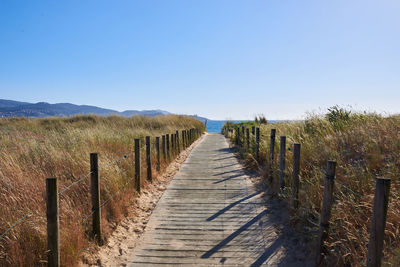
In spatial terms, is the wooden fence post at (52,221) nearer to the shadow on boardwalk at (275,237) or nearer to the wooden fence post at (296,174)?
the shadow on boardwalk at (275,237)

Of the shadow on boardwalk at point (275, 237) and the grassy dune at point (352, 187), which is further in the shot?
the shadow on boardwalk at point (275, 237)

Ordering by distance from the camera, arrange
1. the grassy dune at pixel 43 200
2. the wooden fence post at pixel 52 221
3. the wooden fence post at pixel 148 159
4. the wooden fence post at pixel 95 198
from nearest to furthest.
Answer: the wooden fence post at pixel 52 221
the grassy dune at pixel 43 200
the wooden fence post at pixel 95 198
the wooden fence post at pixel 148 159

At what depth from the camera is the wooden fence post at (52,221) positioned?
255 centimetres

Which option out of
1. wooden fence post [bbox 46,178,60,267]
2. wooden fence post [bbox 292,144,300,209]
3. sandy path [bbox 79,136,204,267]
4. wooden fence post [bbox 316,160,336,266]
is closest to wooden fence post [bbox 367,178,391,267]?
wooden fence post [bbox 316,160,336,266]

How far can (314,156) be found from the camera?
5.72 metres

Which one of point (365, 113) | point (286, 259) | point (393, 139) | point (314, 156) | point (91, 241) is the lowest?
point (286, 259)

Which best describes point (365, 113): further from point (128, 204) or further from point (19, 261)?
point (19, 261)

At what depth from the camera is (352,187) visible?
416cm

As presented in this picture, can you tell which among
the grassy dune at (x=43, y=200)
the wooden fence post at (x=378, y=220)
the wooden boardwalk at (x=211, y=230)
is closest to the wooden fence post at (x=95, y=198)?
the grassy dune at (x=43, y=200)

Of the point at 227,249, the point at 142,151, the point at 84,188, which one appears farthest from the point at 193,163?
the point at 227,249

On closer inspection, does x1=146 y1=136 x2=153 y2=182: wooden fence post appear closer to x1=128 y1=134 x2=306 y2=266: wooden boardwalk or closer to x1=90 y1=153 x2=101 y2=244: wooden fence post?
x1=128 y1=134 x2=306 y2=266: wooden boardwalk

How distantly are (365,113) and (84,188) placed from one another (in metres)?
8.78

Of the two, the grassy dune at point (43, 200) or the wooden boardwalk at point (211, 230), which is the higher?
the grassy dune at point (43, 200)

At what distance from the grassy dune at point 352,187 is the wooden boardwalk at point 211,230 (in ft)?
2.07
